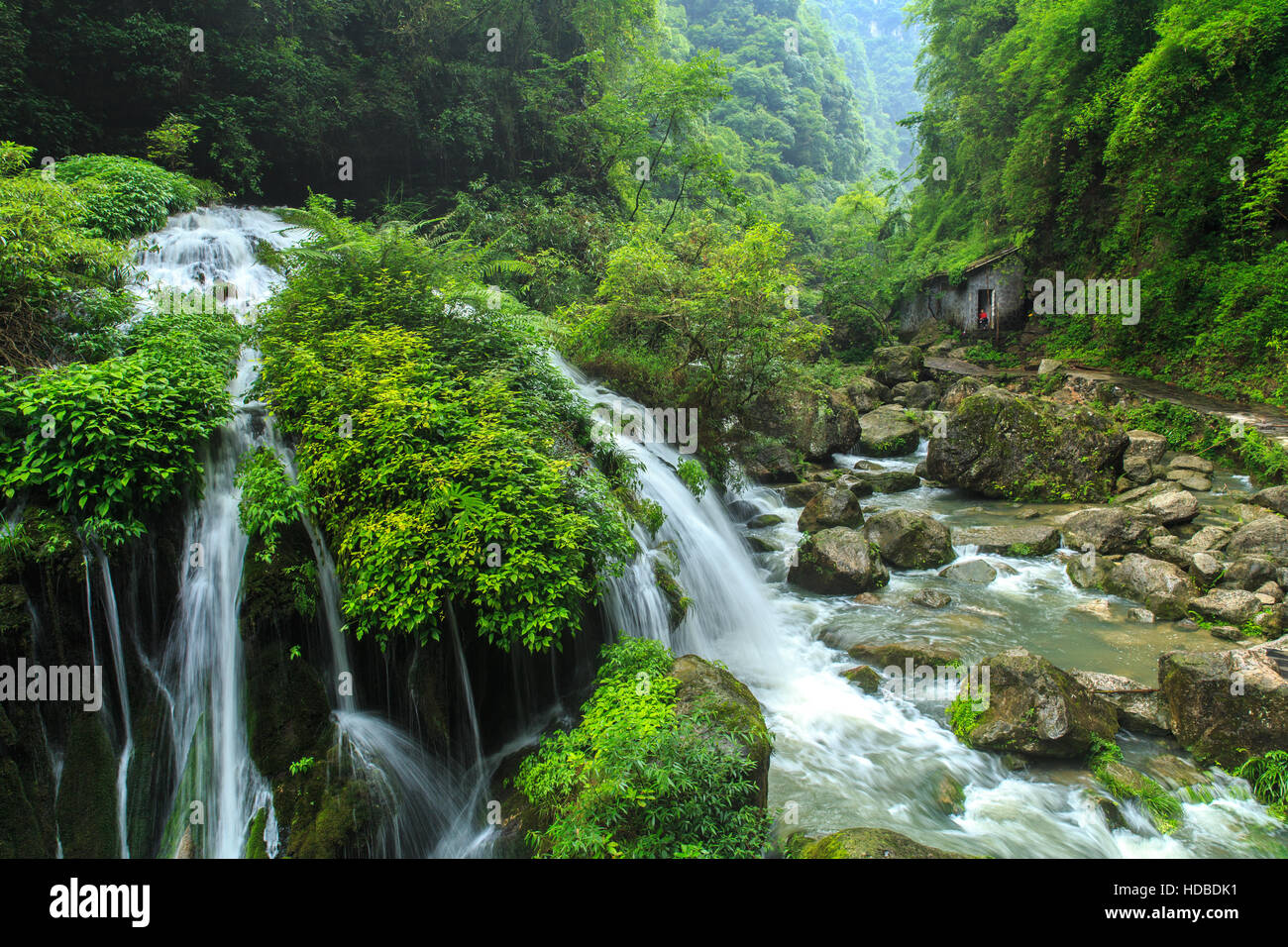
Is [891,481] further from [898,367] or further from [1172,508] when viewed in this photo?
[898,367]

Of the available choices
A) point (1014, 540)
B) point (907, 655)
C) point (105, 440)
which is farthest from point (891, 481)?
point (105, 440)

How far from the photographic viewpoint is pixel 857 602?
9789mm

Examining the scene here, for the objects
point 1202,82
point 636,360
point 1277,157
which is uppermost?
point 1202,82

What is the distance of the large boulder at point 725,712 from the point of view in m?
4.89

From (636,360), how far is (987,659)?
8522 mm

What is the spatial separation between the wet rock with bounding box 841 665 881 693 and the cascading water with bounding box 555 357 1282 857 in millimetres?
108

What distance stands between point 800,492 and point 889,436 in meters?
5.15

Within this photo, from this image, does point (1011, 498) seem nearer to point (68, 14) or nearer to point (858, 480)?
point (858, 480)

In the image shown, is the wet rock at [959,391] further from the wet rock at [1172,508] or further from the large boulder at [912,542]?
the large boulder at [912,542]

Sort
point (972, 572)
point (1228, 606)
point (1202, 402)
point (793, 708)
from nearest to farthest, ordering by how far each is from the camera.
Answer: point (793, 708) < point (1228, 606) < point (972, 572) < point (1202, 402)

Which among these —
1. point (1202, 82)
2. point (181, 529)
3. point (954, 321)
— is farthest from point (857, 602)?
point (954, 321)

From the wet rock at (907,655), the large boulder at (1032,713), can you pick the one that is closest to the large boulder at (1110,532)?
the wet rock at (907,655)

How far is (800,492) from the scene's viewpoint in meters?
13.8

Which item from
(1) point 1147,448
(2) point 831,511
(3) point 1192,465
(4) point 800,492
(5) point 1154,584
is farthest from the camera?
(4) point 800,492
